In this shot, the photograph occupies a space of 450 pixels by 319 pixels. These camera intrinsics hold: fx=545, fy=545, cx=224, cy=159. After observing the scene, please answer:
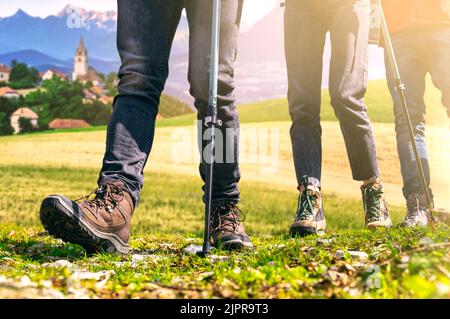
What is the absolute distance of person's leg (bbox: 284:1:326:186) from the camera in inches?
248

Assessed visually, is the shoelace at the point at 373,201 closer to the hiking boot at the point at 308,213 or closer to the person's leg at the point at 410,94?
the hiking boot at the point at 308,213

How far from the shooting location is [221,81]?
16.4ft

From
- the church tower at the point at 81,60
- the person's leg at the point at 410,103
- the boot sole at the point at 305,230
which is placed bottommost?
the boot sole at the point at 305,230

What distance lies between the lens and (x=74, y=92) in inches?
3081

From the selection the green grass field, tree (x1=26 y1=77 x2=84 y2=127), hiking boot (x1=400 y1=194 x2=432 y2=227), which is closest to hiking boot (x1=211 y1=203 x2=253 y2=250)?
the green grass field

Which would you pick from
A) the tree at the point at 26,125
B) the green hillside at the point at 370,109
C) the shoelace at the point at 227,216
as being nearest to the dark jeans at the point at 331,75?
the shoelace at the point at 227,216

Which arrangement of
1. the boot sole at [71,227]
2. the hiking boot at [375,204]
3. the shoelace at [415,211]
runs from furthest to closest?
the shoelace at [415,211] < the hiking boot at [375,204] < the boot sole at [71,227]

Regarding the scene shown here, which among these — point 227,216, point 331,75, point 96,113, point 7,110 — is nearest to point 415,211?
point 331,75

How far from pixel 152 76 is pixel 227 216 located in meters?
1.44

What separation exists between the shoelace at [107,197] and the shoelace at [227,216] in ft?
3.06

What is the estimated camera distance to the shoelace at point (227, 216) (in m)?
4.97

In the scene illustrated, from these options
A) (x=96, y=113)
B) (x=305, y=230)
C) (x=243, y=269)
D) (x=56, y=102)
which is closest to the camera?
(x=243, y=269)

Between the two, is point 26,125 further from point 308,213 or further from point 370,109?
point 308,213

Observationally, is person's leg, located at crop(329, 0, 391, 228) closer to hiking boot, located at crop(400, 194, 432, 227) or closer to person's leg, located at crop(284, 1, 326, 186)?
person's leg, located at crop(284, 1, 326, 186)
